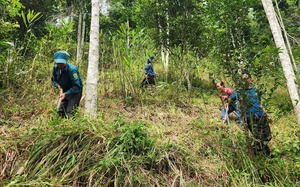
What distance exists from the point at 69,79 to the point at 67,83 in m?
0.08

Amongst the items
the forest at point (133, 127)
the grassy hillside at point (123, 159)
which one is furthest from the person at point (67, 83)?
the grassy hillside at point (123, 159)

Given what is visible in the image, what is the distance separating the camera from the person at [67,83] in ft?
9.27

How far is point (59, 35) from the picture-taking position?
4.68 metres

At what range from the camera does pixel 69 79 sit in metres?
2.99

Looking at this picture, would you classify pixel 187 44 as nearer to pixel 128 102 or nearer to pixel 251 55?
pixel 128 102

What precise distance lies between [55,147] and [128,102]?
93.9 inches

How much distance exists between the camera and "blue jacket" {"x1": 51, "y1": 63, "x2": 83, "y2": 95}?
2.89 m

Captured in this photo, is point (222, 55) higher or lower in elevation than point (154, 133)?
higher

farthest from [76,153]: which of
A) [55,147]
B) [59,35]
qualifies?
[59,35]

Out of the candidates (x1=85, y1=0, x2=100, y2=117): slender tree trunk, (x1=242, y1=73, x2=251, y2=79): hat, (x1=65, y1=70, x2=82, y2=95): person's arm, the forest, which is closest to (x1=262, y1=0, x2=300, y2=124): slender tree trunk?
the forest

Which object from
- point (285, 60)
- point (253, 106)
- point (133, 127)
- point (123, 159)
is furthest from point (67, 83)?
point (285, 60)

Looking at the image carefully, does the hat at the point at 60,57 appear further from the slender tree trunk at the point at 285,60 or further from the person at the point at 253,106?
the slender tree trunk at the point at 285,60

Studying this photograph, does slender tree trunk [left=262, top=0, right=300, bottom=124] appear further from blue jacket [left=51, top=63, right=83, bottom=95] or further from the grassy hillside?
blue jacket [left=51, top=63, right=83, bottom=95]

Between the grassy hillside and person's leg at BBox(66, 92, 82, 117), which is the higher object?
person's leg at BBox(66, 92, 82, 117)
